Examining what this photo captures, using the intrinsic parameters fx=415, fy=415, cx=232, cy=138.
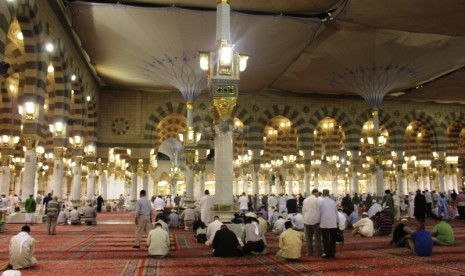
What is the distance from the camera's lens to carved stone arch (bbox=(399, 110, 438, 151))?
20094 millimetres

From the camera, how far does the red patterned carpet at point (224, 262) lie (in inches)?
184

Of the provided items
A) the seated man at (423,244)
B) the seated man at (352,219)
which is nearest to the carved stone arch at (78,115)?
the seated man at (352,219)

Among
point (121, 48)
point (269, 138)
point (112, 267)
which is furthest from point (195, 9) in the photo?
point (269, 138)

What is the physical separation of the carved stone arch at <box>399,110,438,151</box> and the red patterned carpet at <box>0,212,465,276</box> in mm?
14216

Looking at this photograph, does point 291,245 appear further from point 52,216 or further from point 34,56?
point 34,56

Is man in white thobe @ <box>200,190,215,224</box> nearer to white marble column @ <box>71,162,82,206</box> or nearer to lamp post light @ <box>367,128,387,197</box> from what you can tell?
white marble column @ <box>71,162,82,206</box>

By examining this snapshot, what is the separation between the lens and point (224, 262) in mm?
5301

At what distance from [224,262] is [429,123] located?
18.2 metres

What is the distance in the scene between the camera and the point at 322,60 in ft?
47.0

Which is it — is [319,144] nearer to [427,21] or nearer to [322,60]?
[322,60]

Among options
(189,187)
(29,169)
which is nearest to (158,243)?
(29,169)

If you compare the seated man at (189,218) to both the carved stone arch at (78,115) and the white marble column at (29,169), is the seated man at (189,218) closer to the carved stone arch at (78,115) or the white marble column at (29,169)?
the white marble column at (29,169)

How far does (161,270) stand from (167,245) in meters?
0.98

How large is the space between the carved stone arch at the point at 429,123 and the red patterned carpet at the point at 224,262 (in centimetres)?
1422
